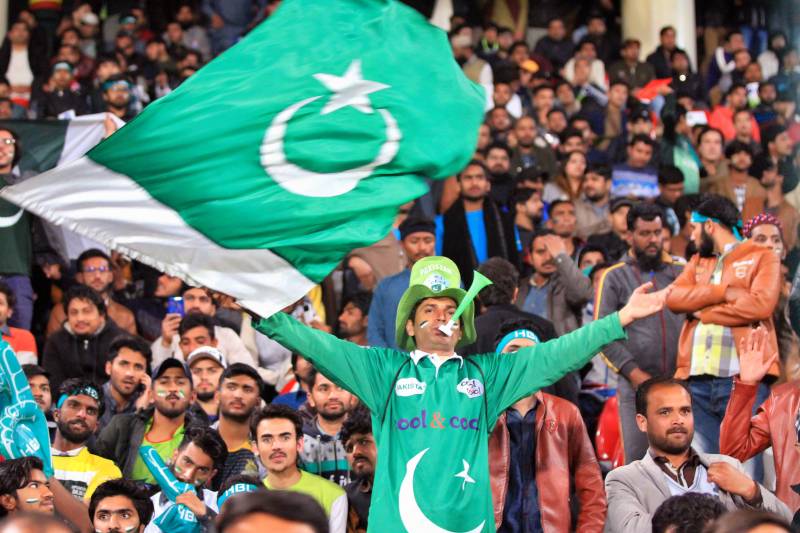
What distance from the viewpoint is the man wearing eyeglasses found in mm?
11438

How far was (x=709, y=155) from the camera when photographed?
14.9 m

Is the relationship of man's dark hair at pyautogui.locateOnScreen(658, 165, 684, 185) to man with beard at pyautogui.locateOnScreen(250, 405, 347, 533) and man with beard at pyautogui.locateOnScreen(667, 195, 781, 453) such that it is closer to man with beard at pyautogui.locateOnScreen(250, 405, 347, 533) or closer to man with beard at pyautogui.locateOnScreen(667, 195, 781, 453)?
man with beard at pyautogui.locateOnScreen(667, 195, 781, 453)

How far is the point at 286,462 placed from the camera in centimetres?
810

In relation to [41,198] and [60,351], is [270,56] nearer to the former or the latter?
[41,198]

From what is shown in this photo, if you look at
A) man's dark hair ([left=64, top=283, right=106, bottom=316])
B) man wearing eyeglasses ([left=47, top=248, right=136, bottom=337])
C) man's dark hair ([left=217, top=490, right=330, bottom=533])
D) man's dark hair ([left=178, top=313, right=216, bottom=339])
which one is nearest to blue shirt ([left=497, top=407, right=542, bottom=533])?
man's dark hair ([left=178, top=313, right=216, bottom=339])

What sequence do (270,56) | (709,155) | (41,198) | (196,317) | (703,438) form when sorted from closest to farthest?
(41,198), (270,56), (703,438), (196,317), (709,155)

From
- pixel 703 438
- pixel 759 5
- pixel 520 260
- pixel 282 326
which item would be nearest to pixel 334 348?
pixel 282 326

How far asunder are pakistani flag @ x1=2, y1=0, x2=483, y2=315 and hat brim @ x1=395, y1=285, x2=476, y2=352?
13.9 inches

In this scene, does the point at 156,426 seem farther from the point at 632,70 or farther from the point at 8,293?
the point at 632,70

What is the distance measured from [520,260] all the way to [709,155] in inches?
135

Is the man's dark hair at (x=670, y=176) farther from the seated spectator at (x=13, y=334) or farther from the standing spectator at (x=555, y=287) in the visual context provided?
the seated spectator at (x=13, y=334)

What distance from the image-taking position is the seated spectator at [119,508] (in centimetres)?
784

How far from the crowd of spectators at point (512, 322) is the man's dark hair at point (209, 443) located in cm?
2

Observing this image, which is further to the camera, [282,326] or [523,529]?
[523,529]
